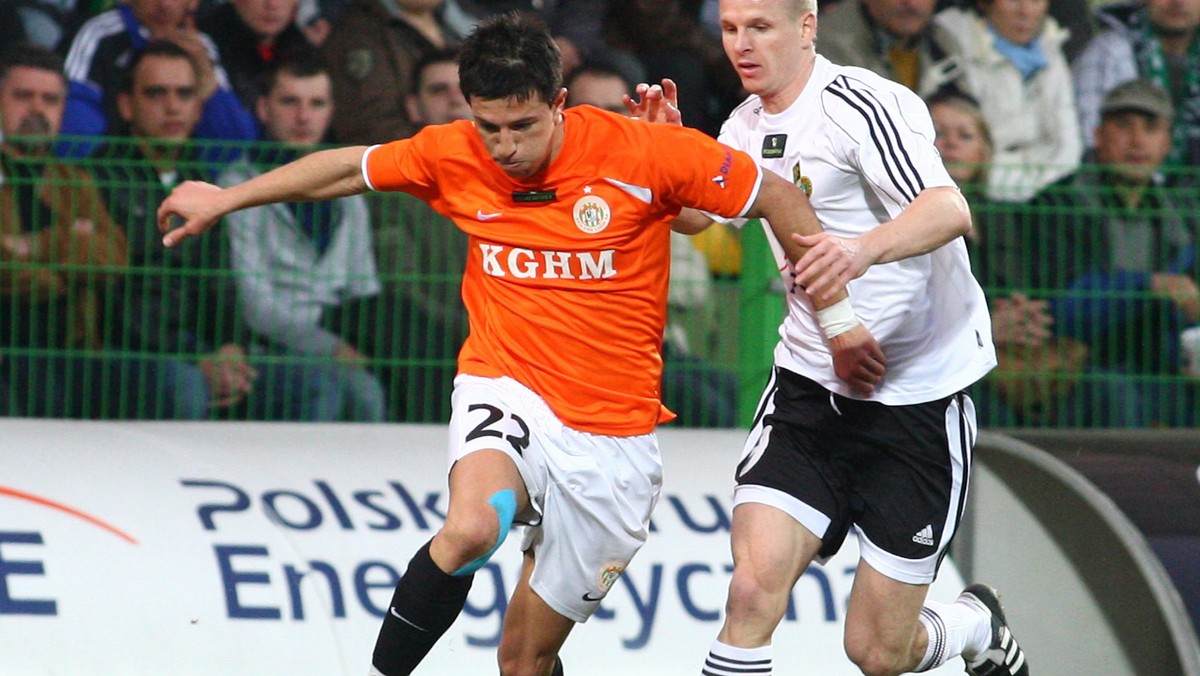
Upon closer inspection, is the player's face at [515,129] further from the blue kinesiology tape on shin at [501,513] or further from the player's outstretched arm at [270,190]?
the blue kinesiology tape on shin at [501,513]

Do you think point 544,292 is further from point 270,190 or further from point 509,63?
point 270,190

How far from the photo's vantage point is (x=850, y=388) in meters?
5.08

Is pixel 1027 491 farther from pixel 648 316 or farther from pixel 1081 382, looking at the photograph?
pixel 648 316

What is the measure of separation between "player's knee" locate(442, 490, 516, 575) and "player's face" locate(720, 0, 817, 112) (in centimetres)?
143

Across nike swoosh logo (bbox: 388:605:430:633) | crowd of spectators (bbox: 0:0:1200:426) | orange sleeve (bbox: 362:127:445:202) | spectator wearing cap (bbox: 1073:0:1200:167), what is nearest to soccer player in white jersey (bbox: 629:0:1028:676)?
orange sleeve (bbox: 362:127:445:202)

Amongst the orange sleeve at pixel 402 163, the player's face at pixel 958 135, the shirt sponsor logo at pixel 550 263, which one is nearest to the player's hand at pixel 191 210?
the orange sleeve at pixel 402 163

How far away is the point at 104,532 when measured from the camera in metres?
6.15

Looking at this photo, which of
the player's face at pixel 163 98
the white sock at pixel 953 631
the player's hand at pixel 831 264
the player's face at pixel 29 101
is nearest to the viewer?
the player's hand at pixel 831 264

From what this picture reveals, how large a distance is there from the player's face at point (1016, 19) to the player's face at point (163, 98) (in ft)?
14.1

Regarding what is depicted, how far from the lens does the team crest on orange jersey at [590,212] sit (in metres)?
4.92

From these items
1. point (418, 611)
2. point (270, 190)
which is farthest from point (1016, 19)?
point (418, 611)

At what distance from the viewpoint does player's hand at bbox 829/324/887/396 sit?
189 inches

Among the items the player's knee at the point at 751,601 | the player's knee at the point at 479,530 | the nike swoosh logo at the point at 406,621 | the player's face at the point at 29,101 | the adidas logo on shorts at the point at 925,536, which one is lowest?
the nike swoosh logo at the point at 406,621

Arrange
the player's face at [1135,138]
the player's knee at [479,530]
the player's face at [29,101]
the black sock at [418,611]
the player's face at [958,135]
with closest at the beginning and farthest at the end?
1. the player's knee at [479,530]
2. the black sock at [418,611]
3. the player's face at [29,101]
4. the player's face at [958,135]
5. the player's face at [1135,138]
